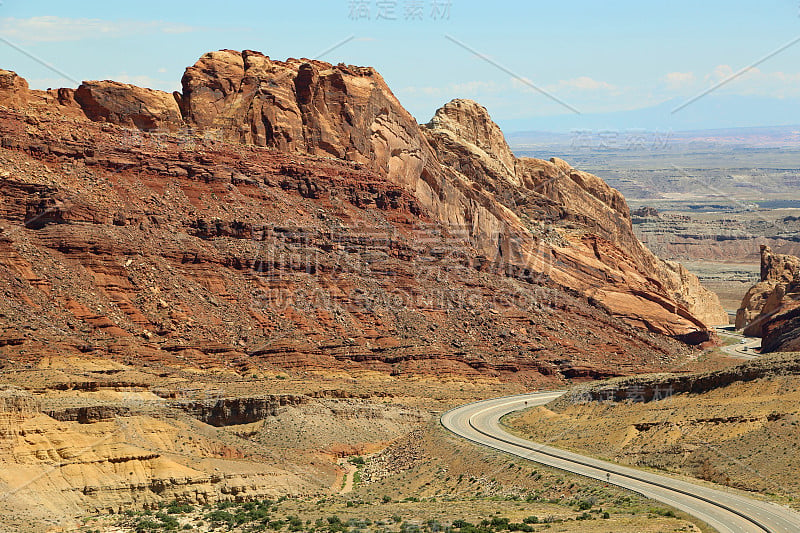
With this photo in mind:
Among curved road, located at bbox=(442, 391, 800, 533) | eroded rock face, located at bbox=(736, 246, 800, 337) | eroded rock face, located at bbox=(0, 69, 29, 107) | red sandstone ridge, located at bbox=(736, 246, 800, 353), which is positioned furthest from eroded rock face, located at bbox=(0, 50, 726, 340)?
curved road, located at bbox=(442, 391, 800, 533)

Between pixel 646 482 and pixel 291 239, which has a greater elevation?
pixel 291 239

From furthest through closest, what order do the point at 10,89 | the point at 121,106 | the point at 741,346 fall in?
the point at 741,346, the point at 121,106, the point at 10,89

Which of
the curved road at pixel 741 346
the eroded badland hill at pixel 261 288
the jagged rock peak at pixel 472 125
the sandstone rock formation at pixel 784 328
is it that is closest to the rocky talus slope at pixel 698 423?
the eroded badland hill at pixel 261 288

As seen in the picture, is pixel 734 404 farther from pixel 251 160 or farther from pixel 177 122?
pixel 177 122

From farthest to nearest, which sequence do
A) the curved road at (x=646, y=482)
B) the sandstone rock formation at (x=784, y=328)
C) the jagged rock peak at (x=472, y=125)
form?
the jagged rock peak at (x=472, y=125) → the sandstone rock formation at (x=784, y=328) → the curved road at (x=646, y=482)

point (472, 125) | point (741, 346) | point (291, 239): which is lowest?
point (741, 346)

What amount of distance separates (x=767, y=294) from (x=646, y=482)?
106 m

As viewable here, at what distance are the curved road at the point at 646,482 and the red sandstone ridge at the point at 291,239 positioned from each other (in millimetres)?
15470

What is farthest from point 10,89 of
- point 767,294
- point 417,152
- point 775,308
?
point 767,294

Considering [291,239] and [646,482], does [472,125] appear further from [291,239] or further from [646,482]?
[646,482]

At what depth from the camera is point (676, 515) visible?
163 ft

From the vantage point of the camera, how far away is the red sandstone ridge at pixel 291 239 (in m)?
92.8

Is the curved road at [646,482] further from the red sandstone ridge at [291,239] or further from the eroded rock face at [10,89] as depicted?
the eroded rock face at [10,89]

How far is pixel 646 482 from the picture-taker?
58.3 meters
